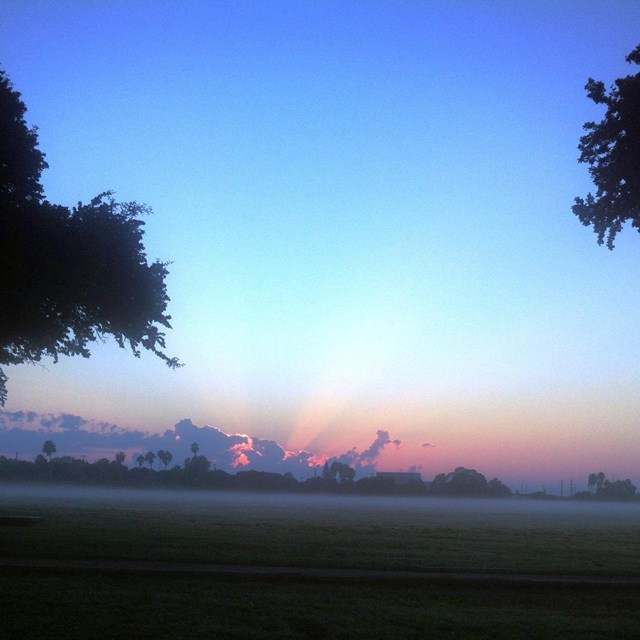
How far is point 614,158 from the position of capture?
65.4ft

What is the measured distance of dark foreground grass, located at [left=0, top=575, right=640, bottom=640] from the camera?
35.0 ft

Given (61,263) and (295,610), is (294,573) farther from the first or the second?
(61,263)

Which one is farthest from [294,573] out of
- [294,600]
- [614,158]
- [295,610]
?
[614,158]

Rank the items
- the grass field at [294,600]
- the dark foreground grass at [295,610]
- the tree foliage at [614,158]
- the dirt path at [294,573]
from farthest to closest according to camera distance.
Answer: the tree foliage at [614,158] → the dirt path at [294,573] → the grass field at [294,600] → the dark foreground grass at [295,610]

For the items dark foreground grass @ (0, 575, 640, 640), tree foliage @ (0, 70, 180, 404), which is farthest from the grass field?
tree foliage @ (0, 70, 180, 404)

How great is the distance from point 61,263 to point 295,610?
15167mm

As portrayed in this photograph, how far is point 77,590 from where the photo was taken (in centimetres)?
1249

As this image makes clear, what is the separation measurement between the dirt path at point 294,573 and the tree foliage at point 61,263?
34.0 ft

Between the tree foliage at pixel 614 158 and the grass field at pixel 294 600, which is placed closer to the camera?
the grass field at pixel 294 600

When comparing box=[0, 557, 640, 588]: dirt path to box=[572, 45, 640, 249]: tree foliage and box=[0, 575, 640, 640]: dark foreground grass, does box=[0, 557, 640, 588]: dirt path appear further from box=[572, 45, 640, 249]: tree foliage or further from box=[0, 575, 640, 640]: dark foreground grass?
box=[572, 45, 640, 249]: tree foliage

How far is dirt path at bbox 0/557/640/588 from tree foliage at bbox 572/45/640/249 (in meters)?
9.76

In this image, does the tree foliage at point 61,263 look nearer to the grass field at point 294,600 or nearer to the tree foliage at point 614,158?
the grass field at point 294,600

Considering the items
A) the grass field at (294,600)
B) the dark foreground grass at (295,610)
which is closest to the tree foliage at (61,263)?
the grass field at (294,600)

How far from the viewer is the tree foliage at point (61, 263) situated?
75.6 feet
